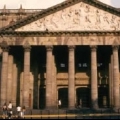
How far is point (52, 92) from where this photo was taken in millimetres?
51531

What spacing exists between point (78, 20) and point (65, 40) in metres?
3.89

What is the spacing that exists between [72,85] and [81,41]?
23.8ft

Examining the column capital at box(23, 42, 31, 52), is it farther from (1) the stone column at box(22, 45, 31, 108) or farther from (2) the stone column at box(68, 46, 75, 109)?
(2) the stone column at box(68, 46, 75, 109)

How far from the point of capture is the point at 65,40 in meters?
51.8

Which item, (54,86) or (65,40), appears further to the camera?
(54,86)

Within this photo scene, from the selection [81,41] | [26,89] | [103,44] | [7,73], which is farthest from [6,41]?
[103,44]

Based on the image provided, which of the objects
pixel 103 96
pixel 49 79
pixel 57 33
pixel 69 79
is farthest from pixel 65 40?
pixel 103 96

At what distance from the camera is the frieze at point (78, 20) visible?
51688mm

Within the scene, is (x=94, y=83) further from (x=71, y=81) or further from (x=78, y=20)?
(x=78, y=20)

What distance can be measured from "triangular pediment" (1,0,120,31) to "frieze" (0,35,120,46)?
1.45 m

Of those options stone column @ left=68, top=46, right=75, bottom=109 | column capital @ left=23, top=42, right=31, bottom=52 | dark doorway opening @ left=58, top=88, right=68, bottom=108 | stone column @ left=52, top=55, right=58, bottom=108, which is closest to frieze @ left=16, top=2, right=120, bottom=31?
column capital @ left=23, top=42, right=31, bottom=52

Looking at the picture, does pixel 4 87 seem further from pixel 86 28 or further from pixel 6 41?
pixel 86 28

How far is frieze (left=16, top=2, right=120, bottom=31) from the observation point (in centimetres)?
5169

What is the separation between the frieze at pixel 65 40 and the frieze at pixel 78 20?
1456 millimetres
